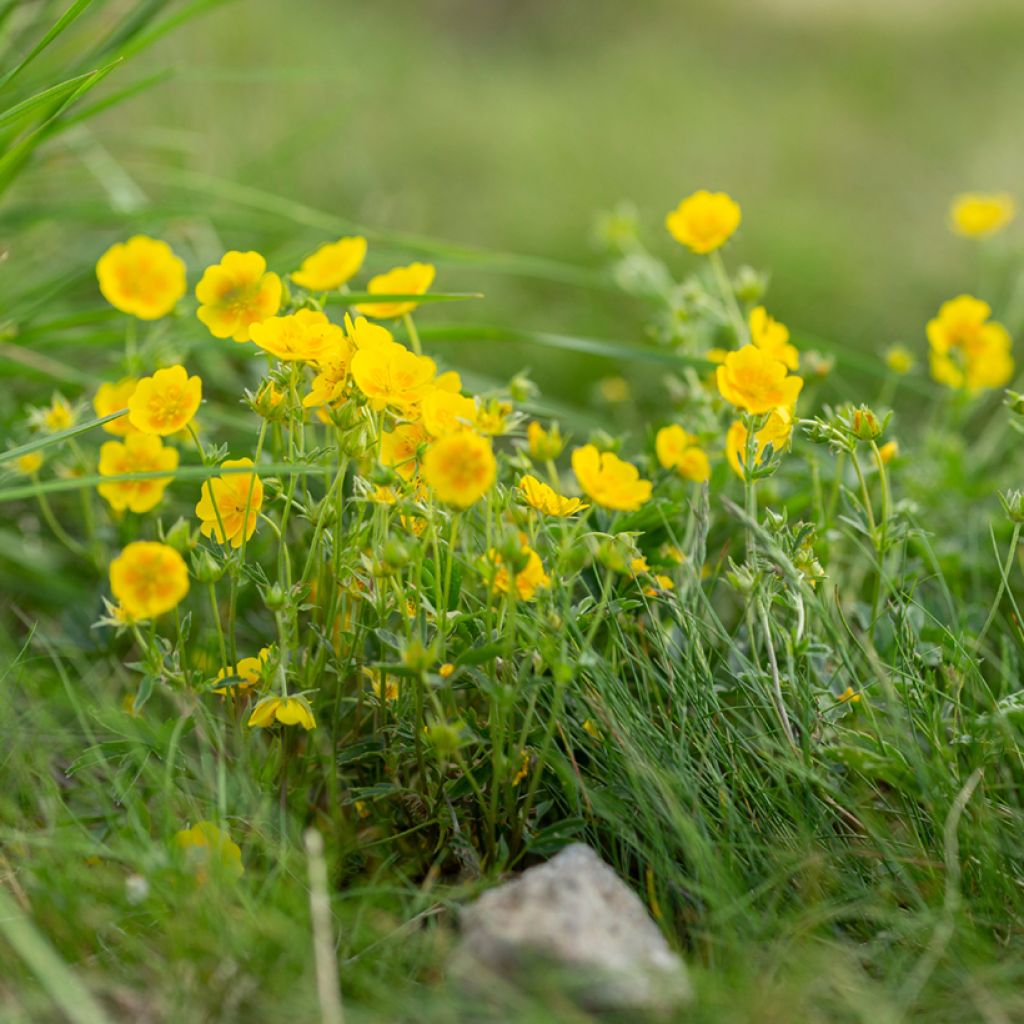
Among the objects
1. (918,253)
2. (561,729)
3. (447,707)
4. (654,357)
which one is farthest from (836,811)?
(918,253)

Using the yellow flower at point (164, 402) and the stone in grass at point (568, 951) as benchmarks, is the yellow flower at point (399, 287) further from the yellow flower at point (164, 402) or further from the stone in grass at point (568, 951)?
the stone in grass at point (568, 951)

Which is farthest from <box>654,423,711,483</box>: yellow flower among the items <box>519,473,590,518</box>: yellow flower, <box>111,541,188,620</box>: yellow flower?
<box>111,541,188,620</box>: yellow flower

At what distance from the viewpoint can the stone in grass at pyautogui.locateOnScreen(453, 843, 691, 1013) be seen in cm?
87

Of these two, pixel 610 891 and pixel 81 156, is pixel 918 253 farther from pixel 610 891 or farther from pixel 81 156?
pixel 610 891

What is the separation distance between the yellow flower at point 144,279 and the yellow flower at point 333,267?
16 cm

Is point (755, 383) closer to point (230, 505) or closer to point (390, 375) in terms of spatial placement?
point (390, 375)

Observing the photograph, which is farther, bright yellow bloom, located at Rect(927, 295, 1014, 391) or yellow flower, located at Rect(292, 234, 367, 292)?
bright yellow bloom, located at Rect(927, 295, 1014, 391)

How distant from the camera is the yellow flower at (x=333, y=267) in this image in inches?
54.6

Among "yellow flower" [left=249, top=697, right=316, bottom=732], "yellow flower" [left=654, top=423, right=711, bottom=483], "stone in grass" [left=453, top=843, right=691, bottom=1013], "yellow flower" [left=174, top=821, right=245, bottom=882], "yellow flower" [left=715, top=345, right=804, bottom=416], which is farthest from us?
"yellow flower" [left=654, top=423, right=711, bottom=483]

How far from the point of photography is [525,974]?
888mm

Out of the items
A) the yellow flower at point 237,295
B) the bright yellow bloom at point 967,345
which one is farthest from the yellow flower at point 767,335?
the yellow flower at point 237,295

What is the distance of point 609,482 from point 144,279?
694 mm

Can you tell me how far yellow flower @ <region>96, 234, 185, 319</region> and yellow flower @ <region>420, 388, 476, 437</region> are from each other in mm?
467

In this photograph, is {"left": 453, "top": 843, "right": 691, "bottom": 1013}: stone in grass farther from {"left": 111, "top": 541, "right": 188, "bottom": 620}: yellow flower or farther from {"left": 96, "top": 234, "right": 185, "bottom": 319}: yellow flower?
{"left": 96, "top": 234, "right": 185, "bottom": 319}: yellow flower
